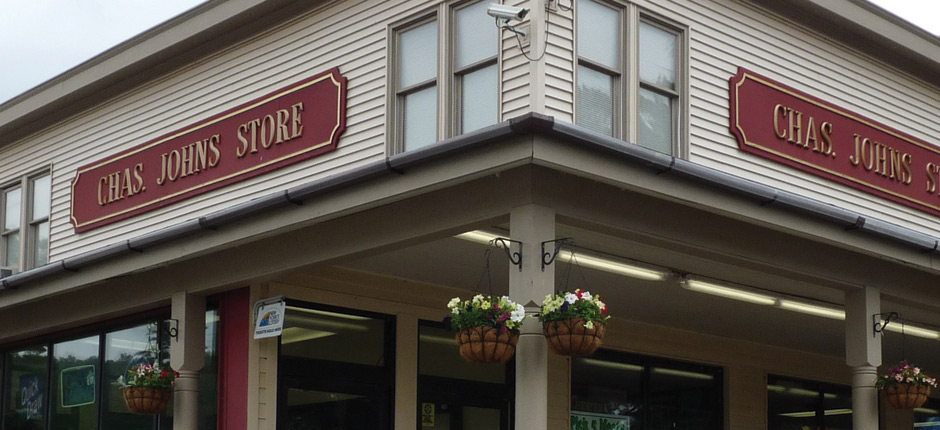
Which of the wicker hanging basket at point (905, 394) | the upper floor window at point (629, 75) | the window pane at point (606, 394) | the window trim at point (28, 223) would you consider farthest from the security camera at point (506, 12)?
the window trim at point (28, 223)

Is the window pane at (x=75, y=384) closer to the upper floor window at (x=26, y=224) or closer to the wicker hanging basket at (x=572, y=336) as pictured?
the upper floor window at (x=26, y=224)

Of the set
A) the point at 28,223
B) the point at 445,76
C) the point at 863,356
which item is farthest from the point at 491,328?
the point at 28,223

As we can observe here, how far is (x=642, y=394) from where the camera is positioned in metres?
17.4

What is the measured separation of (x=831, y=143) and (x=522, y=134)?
5.10m

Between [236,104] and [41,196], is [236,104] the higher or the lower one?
the higher one

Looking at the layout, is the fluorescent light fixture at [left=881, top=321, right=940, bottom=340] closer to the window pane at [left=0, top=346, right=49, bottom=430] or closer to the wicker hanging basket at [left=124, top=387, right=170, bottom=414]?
the wicker hanging basket at [left=124, top=387, right=170, bottom=414]

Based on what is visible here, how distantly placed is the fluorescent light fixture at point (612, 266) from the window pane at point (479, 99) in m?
2.12

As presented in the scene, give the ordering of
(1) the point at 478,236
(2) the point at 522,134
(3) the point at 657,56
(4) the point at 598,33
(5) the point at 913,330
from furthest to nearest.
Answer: (5) the point at 913,330, (1) the point at 478,236, (3) the point at 657,56, (4) the point at 598,33, (2) the point at 522,134

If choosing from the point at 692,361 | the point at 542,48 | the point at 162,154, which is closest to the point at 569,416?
the point at 692,361

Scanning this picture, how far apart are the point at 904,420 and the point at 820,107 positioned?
9713 millimetres

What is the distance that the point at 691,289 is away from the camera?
1457 cm

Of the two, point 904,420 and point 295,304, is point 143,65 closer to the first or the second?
point 295,304

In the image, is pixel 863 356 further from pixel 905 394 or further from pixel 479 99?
pixel 479 99

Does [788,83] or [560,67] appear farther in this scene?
[788,83]
